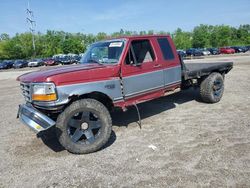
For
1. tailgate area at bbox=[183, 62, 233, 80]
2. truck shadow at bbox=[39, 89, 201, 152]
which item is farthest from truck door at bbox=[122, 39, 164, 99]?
tailgate area at bbox=[183, 62, 233, 80]

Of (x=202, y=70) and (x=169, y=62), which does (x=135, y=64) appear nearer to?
(x=169, y=62)

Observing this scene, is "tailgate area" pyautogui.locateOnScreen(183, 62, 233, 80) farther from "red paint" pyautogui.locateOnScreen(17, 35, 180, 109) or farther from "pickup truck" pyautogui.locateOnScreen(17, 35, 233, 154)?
"red paint" pyautogui.locateOnScreen(17, 35, 180, 109)

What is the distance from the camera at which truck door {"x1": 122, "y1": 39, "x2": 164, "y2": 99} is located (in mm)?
5535

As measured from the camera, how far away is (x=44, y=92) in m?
4.51

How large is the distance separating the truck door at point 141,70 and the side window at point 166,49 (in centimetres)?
34

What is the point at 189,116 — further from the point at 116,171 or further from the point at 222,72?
the point at 116,171

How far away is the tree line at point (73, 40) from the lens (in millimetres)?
75188

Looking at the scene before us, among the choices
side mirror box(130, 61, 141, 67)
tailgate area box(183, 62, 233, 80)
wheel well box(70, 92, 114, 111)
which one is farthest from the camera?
tailgate area box(183, 62, 233, 80)

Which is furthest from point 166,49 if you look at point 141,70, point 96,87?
point 96,87

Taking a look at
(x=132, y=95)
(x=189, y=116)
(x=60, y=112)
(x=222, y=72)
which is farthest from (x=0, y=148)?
(x=222, y=72)

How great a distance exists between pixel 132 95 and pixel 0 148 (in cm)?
288

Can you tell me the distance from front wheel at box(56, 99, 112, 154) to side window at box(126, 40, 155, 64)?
4.42 ft

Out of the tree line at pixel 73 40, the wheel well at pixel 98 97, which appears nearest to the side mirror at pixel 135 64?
the wheel well at pixel 98 97

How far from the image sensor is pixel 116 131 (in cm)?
598
